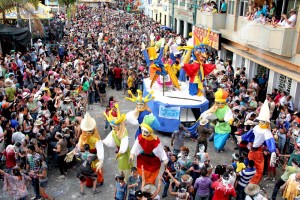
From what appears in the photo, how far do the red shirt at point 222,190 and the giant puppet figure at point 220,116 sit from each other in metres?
3.35

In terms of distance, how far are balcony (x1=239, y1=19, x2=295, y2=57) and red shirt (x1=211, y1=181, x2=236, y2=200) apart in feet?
24.4

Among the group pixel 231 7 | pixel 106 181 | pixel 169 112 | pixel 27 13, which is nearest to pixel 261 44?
pixel 169 112

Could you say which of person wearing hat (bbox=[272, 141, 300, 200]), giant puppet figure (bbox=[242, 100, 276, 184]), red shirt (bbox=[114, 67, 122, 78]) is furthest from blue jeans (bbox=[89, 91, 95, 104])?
person wearing hat (bbox=[272, 141, 300, 200])

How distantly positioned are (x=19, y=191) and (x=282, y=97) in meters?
8.63

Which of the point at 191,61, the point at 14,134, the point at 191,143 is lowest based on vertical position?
the point at 191,143

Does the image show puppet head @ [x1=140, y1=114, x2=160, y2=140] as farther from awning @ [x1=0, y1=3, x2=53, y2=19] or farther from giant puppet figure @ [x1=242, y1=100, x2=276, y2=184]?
awning @ [x1=0, y1=3, x2=53, y2=19]

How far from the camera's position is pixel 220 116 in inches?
373

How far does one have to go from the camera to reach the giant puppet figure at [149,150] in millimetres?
6992

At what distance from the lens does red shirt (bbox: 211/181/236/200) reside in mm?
6035

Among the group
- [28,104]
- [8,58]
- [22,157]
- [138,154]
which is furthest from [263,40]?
[8,58]

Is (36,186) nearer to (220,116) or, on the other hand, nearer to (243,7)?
(220,116)

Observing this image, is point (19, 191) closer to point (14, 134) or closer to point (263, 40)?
point (14, 134)

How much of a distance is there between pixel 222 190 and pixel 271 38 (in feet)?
26.7

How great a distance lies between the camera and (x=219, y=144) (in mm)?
9820
